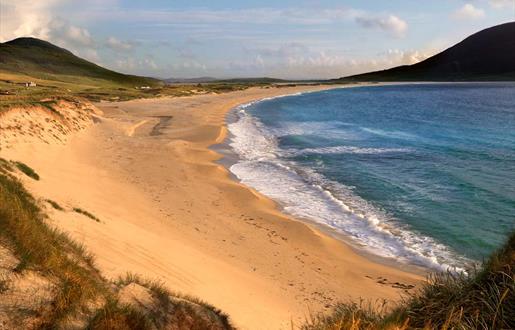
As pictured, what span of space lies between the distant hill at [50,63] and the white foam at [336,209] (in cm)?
10000

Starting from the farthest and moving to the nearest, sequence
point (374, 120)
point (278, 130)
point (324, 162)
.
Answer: point (374, 120)
point (278, 130)
point (324, 162)

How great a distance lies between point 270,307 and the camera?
27.2 ft

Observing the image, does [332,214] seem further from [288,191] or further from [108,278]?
[108,278]

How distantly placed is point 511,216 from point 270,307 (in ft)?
35.5

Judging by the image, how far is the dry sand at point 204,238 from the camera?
8531 millimetres

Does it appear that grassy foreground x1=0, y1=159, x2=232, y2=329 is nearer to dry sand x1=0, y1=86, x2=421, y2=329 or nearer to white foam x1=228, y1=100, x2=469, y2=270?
dry sand x1=0, y1=86, x2=421, y2=329

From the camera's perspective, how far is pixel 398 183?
19.8 meters

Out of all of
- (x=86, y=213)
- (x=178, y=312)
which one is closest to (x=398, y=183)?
(x=86, y=213)

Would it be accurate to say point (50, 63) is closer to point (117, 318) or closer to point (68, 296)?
point (68, 296)

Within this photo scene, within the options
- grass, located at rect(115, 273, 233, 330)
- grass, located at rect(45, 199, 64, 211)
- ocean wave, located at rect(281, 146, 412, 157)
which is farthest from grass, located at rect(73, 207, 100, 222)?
ocean wave, located at rect(281, 146, 412, 157)

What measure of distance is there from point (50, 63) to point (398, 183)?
127677 mm

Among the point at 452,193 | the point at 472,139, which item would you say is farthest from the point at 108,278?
the point at 472,139

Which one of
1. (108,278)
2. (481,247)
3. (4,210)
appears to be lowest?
(481,247)

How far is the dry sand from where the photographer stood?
8531 mm
